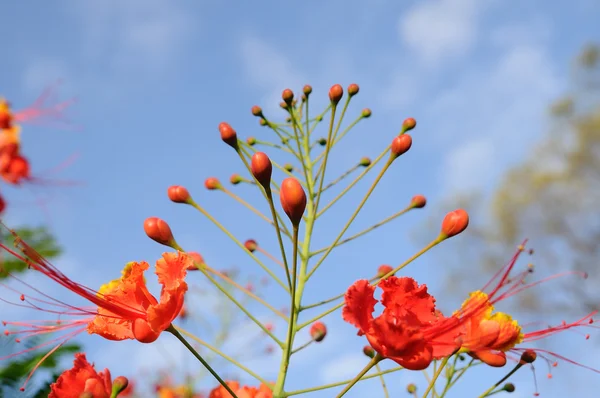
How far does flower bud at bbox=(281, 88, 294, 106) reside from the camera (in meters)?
2.34

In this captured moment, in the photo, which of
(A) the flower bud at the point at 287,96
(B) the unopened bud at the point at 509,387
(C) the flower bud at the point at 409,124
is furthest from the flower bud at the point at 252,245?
(B) the unopened bud at the point at 509,387

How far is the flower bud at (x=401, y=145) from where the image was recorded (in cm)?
182

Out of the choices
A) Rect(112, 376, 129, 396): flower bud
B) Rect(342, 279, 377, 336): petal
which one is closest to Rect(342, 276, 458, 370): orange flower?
Rect(342, 279, 377, 336): petal

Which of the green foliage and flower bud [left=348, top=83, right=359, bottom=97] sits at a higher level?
the green foliage

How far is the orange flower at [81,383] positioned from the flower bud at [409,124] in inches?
52.8

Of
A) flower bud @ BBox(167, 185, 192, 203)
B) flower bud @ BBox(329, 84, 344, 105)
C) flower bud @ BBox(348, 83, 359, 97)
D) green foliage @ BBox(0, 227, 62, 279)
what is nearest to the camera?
flower bud @ BBox(167, 185, 192, 203)

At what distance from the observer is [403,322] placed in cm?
130

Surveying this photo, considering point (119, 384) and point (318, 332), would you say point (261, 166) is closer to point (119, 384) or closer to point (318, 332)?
point (119, 384)

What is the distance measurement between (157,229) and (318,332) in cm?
66

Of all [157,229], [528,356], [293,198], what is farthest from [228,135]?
[528,356]

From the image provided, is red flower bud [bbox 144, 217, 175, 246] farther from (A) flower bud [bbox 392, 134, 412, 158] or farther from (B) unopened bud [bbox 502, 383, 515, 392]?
(B) unopened bud [bbox 502, 383, 515, 392]

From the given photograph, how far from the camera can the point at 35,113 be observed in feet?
16.1

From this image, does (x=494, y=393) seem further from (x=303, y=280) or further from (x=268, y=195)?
(x=268, y=195)

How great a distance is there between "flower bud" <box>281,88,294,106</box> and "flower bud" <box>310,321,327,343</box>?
934 millimetres
